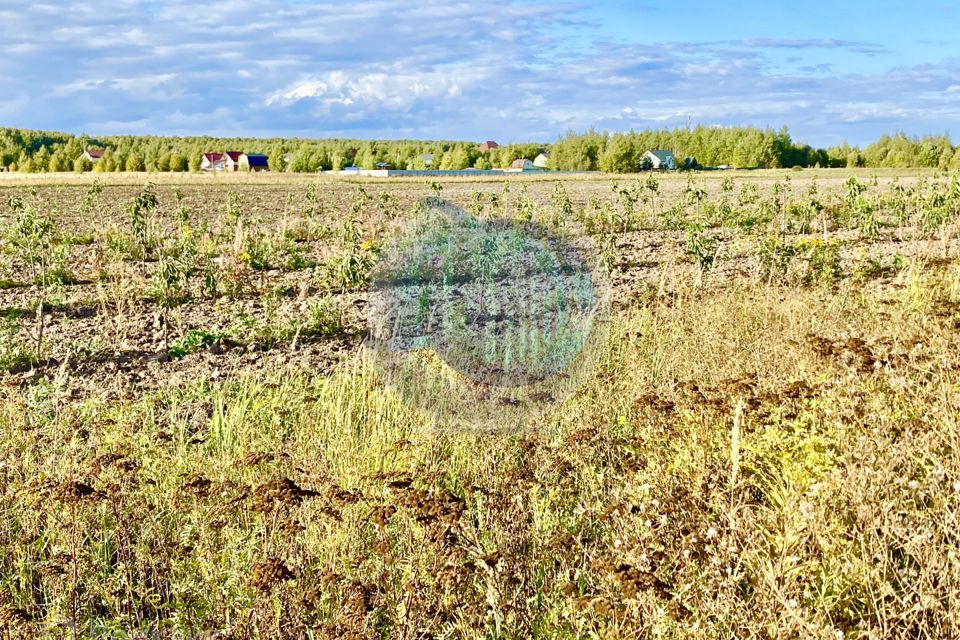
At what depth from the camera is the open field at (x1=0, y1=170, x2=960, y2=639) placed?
111 inches

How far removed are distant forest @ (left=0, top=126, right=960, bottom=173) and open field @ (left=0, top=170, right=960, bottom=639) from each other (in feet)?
238

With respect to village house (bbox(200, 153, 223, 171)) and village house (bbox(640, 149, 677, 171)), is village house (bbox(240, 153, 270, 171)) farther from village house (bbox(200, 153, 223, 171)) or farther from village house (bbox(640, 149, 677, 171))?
village house (bbox(640, 149, 677, 171))

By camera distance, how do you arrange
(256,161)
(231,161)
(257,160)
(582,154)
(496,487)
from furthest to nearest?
(257,160), (256,161), (231,161), (582,154), (496,487)

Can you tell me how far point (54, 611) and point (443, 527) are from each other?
1.40 metres

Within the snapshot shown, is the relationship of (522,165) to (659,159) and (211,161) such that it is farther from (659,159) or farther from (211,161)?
(211,161)

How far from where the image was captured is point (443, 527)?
9.56ft

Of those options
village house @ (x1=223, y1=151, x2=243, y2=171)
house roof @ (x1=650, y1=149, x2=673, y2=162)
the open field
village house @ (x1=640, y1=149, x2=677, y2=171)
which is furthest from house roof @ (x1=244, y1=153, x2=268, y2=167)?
the open field

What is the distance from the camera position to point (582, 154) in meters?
81.2

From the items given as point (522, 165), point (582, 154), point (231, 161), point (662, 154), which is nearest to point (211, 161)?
point (231, 161)

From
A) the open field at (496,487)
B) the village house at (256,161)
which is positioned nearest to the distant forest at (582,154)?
the village house at (256,161)

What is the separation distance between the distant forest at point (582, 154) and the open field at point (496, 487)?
238 feet

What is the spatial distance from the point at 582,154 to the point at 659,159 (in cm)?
720

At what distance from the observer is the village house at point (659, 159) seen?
7931 centimetres

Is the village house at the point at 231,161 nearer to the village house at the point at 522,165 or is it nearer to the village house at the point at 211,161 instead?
the village house at the point at 211,161
